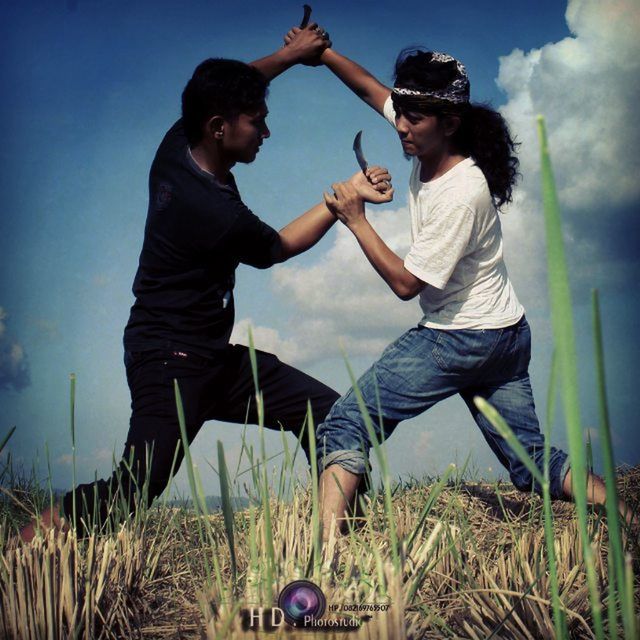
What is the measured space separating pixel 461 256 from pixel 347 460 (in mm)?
780

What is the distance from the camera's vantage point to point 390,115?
9.24ft

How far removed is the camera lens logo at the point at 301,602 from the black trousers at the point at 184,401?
107cm

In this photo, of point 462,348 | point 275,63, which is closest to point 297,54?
point 275,63

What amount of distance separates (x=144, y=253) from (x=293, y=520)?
60.6 inches

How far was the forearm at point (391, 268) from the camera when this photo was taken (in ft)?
7.13

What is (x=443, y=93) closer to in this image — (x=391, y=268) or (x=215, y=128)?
(x=391, y=268)

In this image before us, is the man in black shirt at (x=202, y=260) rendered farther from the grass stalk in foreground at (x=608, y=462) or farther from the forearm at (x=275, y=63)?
the grass stalk in foreground at (x=608, y=462)

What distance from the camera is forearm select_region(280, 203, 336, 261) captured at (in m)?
2.73

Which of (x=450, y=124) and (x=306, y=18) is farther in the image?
(x=306, y=18)

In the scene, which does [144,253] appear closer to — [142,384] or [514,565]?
[142,384]


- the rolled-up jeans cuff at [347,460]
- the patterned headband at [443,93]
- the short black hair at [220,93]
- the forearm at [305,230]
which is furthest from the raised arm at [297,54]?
the rolled-up jeans cuff at [347,460]

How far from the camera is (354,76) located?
308 cm

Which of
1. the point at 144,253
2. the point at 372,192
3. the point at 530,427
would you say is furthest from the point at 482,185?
the point at 144,253

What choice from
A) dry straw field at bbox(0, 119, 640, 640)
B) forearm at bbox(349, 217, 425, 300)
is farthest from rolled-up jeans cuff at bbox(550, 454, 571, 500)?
forearm at bbox(349, 217, 425, 300)
